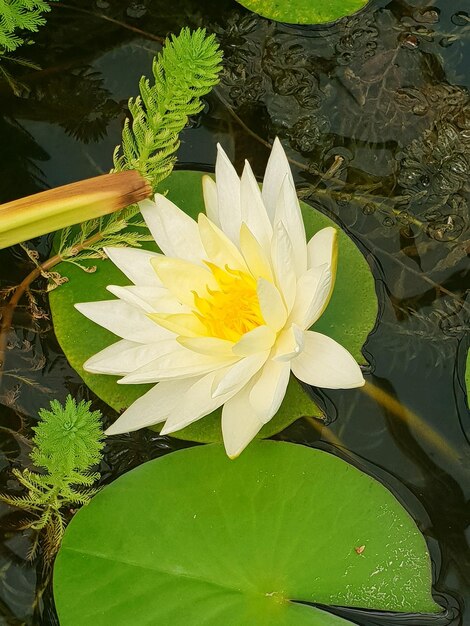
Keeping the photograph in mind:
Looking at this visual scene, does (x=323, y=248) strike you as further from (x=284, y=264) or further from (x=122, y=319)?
(x=122, y=319)

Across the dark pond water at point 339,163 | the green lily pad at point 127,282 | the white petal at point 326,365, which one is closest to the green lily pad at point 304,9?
the dark pond water at point 339,163

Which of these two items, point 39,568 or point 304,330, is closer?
point 304,330

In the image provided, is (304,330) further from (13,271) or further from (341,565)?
(13,271)

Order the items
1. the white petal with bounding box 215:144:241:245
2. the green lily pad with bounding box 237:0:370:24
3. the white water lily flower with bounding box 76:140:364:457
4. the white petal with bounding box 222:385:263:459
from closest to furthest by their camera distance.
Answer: the white water lily flower with bounding box 76:140:364:457 < the white petal with bounding box 222:385:263:459 < the white petal with bounding box 215:144:241:245 < the green lily pad with bounding box 237:0:370:24

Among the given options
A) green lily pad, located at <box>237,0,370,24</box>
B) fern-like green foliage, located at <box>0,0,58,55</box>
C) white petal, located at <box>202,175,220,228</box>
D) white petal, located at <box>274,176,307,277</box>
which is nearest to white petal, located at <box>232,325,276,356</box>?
white petal, located at <box>274,176,307,277</box>

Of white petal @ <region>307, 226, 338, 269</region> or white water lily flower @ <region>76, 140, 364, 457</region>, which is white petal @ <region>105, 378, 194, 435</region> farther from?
white petal @ <region>307, 226, 338, 269</region>

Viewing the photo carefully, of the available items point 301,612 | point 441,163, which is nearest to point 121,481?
point 301,612
